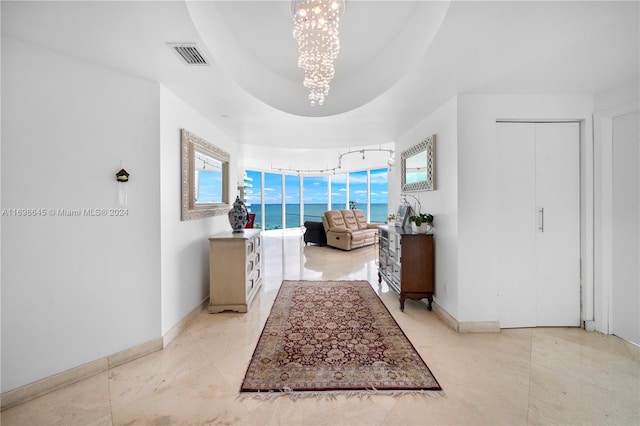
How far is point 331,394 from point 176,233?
208 centimetres

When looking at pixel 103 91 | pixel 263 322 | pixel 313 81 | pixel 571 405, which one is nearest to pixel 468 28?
pixel 313 81

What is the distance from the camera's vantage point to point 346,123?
135 inches

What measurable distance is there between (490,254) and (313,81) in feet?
8.01

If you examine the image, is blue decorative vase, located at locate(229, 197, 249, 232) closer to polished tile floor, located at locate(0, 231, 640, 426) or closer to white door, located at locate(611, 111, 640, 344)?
polished tile floor, located at locate(0, 231, 640, 426)

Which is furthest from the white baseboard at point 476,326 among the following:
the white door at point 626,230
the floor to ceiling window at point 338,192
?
the floor to ceiling window at point 338,192

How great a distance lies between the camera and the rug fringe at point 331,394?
1.68 meters

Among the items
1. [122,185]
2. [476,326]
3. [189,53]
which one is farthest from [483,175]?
[122,185]

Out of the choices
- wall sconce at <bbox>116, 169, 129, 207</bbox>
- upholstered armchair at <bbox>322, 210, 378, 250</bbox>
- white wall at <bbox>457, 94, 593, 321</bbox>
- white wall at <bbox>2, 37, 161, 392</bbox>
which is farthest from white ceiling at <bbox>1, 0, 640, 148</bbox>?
upholstered armchair at <bbox>322, 210, 378, 250</bbox>

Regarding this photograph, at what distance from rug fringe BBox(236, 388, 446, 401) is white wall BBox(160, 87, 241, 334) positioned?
4.07ft

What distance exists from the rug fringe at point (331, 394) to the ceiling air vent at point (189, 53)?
7.97ft

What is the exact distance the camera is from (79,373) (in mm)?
1888

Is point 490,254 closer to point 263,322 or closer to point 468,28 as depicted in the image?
point 468,28

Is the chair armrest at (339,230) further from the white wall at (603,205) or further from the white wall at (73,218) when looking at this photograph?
the white wall at (73,218)

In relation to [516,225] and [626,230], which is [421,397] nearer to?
[516,225]
